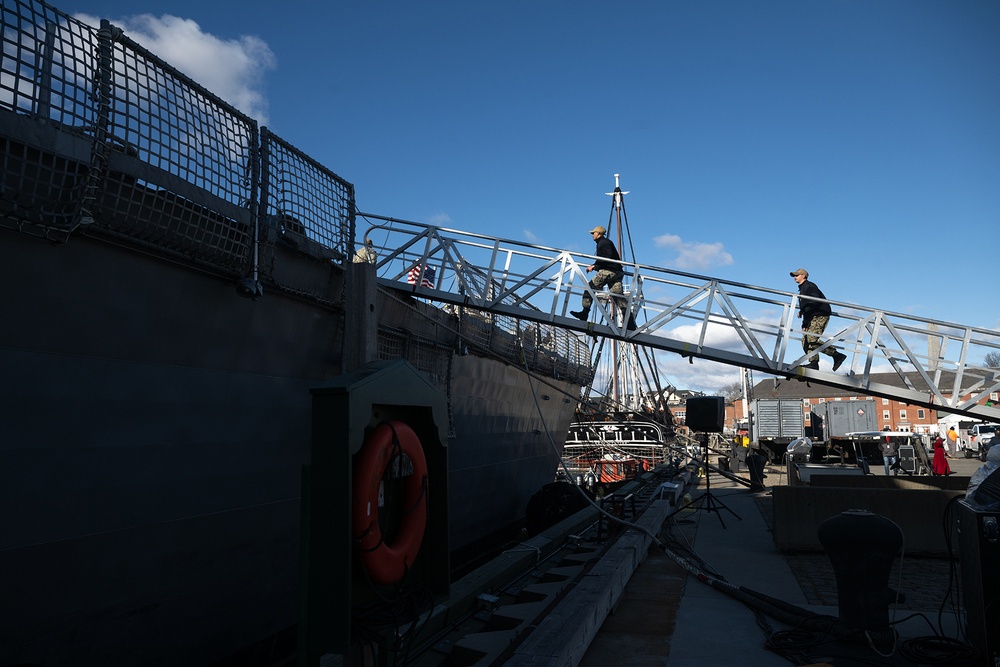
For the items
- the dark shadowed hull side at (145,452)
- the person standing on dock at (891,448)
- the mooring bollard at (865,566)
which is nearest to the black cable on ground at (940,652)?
the mooring bollard at (865,566)

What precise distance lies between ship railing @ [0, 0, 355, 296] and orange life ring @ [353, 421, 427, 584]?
197 centimetres

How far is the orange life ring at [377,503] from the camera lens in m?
3.05

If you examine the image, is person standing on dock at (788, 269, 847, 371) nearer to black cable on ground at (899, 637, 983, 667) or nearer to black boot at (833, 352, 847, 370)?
black boot at (833, 352, 847, 370)

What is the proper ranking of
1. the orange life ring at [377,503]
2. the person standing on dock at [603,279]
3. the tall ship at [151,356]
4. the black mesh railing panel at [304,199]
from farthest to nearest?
the person standing on dock at [603,279] → the black mesh railing panel at [304,199] → the tall ship at [151,356] → the orange life ring at [377,503]

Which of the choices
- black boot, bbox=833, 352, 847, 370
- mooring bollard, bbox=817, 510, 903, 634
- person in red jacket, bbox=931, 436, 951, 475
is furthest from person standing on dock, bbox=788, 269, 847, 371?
person in red jacket, bbox=931, 436, 951, 475

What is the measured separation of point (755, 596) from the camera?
507cm

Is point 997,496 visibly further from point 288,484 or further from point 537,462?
point 537,462

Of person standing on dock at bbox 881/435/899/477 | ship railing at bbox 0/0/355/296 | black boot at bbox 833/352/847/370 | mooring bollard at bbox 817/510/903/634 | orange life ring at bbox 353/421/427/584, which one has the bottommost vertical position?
person standing on dock at bbox 881/435/899/477

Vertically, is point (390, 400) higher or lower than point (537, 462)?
higher

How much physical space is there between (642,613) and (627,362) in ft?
95.5

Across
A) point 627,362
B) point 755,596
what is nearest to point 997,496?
point 755,596

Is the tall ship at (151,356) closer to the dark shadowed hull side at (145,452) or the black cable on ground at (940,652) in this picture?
the dark shadowed hull side at (145,452)

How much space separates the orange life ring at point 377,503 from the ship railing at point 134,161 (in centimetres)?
197

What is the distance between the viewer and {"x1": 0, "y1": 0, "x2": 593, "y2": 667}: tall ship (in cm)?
354
